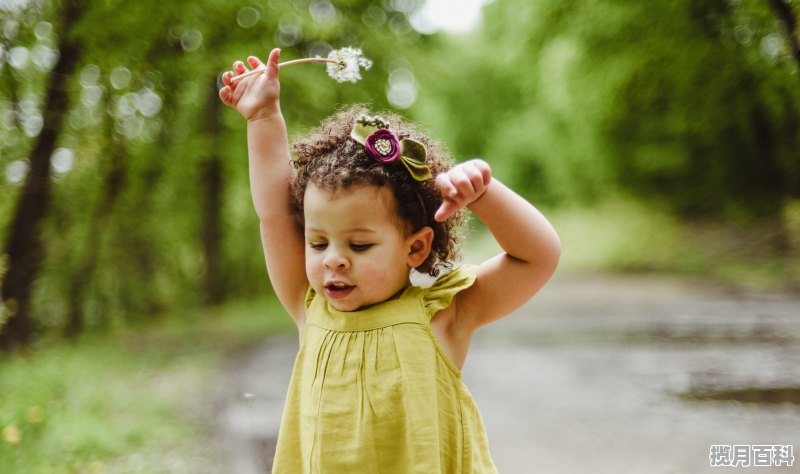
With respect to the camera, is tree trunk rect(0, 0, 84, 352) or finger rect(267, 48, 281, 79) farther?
tree trunk rect(0, 0, 84, 352)

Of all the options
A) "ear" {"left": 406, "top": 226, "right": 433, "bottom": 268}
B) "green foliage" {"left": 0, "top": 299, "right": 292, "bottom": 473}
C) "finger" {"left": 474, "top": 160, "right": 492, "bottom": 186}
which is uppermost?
"finger" {"left": 474, "top": 160, "right": 492, "bottom": 186}

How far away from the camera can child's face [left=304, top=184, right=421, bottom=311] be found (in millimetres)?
1115

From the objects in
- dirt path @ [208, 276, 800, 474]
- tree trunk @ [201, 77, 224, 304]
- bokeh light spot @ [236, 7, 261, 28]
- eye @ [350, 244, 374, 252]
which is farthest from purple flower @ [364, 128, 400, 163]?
tree trunk @ [201, 77, 224, 304]

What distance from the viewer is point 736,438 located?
321 centimetres

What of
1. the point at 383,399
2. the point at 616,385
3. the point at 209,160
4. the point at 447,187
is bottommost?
the point at 383,399

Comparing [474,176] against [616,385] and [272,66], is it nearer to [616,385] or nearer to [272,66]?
[272,66]

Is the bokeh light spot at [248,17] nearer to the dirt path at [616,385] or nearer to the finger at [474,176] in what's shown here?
the dirt path at [616,385]

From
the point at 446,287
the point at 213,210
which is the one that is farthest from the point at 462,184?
the point at 213,210

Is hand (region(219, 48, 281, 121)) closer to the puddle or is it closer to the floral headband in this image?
the floral headband

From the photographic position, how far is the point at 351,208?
1.11 metres

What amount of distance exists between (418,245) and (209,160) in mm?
4748

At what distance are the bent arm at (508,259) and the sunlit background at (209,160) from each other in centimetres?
33

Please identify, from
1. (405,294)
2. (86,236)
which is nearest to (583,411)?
(405,294)

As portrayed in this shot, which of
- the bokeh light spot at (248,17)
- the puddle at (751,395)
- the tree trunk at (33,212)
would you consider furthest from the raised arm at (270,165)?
the bokeh light spot at (248,17)
